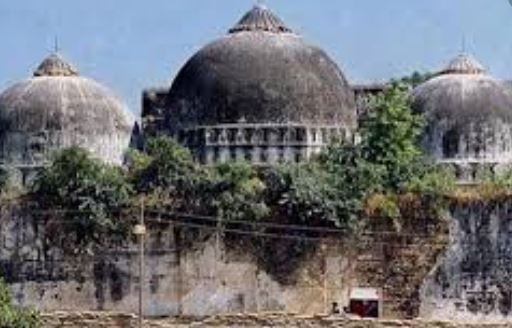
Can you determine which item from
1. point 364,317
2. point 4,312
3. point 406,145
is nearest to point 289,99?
point 406,145

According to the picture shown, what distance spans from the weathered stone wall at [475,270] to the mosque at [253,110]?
2.95 metres

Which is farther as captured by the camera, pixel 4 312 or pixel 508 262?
pixel 508 262

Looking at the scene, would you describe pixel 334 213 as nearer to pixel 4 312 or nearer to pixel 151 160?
pixel 151 160

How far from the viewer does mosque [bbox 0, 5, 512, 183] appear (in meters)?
40.6

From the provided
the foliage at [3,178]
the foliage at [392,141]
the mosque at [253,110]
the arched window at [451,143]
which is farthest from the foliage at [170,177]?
the arched window at [451,143]

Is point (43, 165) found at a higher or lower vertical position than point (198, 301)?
higher

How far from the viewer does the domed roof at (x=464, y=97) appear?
41.5m

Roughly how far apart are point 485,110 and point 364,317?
598 centimetres

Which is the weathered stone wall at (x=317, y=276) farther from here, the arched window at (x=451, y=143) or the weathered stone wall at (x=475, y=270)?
the arched window at (x=451, y=143)

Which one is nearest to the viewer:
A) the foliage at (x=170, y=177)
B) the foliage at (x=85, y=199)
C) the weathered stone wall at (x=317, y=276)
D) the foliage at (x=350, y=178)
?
the weathered stone wall at (x=317, y=276)

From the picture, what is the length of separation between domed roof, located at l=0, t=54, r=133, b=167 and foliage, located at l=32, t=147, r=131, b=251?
118 inches

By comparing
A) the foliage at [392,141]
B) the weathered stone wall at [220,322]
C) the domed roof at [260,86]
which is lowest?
the weathered stone wall at [220,322]

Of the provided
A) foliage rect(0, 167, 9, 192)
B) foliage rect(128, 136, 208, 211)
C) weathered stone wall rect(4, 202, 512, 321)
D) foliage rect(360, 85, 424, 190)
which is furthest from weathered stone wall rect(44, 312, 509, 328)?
foliage rect(0, 167, 9, 192)

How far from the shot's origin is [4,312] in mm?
31562
